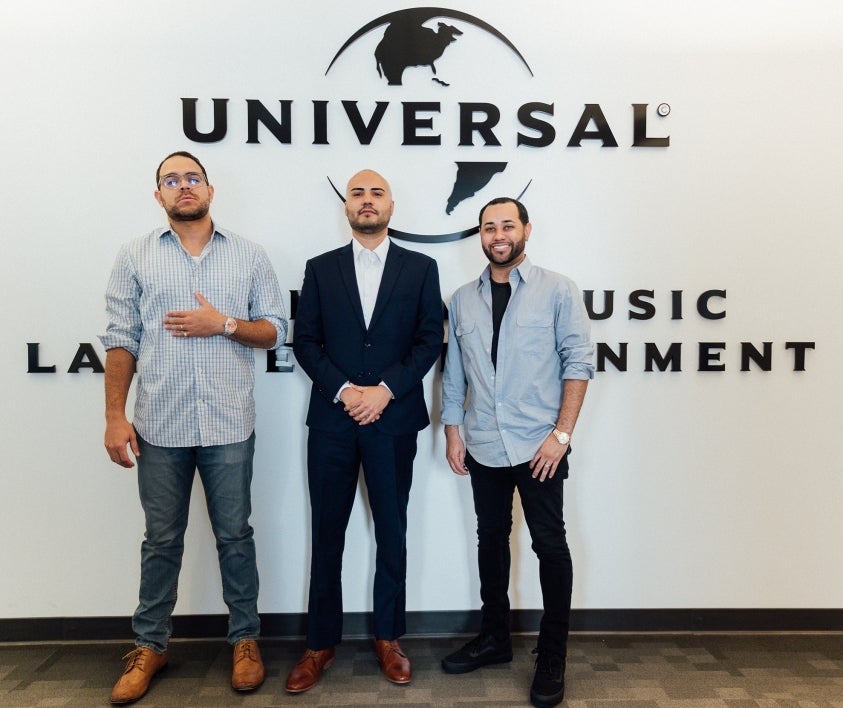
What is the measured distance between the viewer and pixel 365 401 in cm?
204

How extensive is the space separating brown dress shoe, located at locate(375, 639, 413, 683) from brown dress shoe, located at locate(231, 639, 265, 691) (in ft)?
1.43

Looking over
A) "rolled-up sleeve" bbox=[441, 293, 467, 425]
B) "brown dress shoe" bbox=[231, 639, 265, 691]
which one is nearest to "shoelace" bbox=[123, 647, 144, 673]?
"brown dress shoe" bbox=[231, 639, 265, 691]

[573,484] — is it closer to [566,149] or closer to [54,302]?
[566,149]

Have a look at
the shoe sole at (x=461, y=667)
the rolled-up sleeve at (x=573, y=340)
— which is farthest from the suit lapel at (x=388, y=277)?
the shoe sole at (x=461, y=667)

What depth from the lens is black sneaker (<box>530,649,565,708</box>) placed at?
2.01m

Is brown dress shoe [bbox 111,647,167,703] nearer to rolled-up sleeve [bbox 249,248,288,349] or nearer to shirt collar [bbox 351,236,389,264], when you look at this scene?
rolled-up sleeve [bbox 249,248,288,349]

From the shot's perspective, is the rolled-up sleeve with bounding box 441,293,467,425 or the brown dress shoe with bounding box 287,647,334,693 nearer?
the brown dress shoe with bounding box 287,647,334,693

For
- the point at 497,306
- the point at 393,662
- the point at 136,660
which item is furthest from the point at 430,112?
the point at 136,660

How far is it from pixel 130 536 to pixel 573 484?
1922 millimetres

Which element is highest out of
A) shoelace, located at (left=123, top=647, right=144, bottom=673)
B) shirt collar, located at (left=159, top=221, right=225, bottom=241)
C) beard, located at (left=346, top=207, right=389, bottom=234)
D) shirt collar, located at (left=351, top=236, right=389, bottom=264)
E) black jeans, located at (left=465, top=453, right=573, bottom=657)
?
beard, located at (left=346, top=207, right=389, bottom=234)

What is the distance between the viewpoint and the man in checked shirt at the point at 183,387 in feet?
6.74

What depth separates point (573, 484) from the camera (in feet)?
8.44

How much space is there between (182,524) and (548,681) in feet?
4.61

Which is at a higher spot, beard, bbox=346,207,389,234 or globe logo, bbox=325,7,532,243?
globe logo, bbox=325,7,532,243
